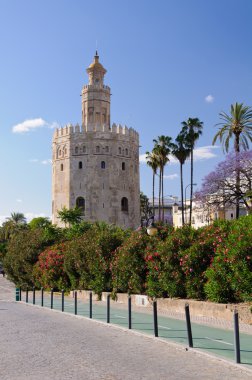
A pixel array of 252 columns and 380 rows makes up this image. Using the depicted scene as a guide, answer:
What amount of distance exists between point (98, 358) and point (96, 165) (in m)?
61.7

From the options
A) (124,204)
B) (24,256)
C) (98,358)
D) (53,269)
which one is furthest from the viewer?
(124,204)

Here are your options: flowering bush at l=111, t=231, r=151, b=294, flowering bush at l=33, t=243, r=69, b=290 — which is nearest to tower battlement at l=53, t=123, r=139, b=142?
flowering bush at l=33, t=243, r=69, b=290

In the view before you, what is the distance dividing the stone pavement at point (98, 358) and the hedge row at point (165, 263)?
10.3 feet

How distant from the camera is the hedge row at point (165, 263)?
12.9 m

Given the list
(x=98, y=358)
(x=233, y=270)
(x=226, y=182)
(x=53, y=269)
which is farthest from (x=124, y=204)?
(x=98, y=358)

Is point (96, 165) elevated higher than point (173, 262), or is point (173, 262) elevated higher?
point (96, 165)

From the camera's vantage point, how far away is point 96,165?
69.6 m

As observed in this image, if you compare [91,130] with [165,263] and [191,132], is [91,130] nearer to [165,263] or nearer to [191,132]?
[191,132]

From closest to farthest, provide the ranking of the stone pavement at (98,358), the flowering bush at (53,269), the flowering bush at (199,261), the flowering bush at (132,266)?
the stone pavement at (98,358), the flowering bush at (199,261), the flowering bush at (132,266), the flowering bush at (53,269)

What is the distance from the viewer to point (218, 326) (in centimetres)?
1174

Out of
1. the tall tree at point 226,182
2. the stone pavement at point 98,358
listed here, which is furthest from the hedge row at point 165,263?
the tall tree at point 226,182

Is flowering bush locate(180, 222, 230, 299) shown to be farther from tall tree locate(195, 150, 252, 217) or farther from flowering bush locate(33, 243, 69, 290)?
tall tree locate(195, 150, 252, 217)

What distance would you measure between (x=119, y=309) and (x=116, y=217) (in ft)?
175

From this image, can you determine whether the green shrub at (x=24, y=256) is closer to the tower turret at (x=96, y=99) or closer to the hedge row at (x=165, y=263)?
the hedge row at (x=165, y=263)
